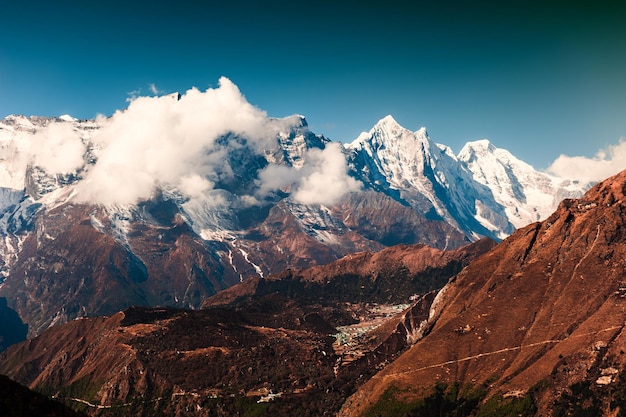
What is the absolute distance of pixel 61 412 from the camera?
150 m

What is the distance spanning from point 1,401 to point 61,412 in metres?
15.6

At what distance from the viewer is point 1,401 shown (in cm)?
15188
